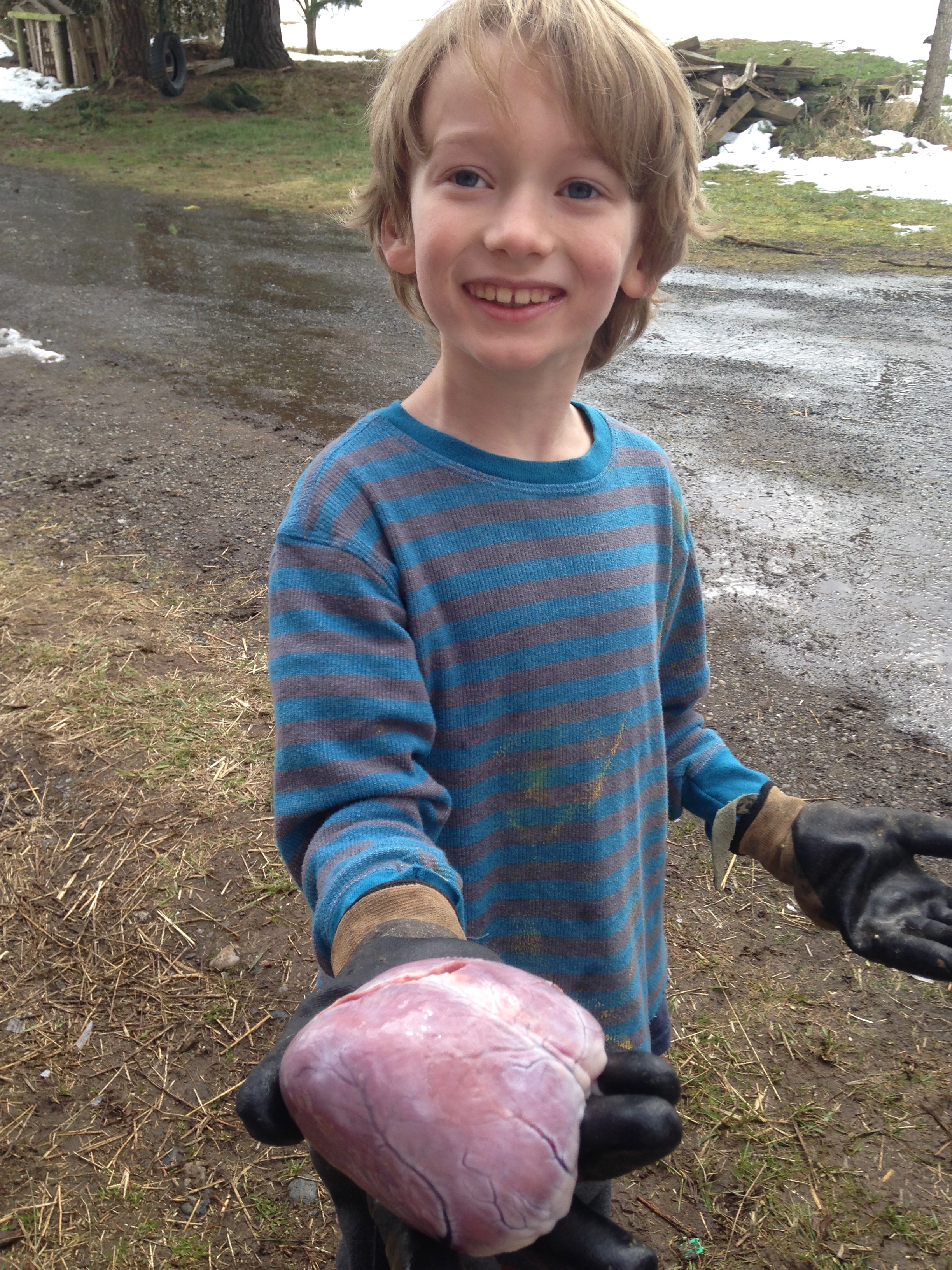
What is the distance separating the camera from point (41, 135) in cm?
1628

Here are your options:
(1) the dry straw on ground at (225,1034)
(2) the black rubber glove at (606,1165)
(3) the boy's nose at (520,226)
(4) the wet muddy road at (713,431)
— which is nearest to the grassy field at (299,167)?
(4) the wet muddy road at (713,431)

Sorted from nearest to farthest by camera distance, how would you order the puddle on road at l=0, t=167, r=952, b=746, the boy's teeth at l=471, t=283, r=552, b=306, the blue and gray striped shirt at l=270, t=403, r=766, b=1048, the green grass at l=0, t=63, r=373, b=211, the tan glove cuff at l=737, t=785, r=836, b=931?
the blue and gray striped shirt at l=270, t=403, r=766, b=1048 < the boy's teeth at l=471, t=283, r=552, b=306 < the tan glove cuff at l=737, t=785, r=836, b=931 < the puddle on road at l=0, t=167, r=952, b=746 < the green grass at l=0, t=63, r=373, b=211

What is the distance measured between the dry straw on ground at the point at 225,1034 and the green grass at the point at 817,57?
16.8 m

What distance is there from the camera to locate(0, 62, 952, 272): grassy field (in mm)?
10109

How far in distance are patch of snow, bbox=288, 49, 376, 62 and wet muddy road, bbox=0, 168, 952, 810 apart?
1613 cm

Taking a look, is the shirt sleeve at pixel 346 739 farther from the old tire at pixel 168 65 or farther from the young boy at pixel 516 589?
the old tire at pixel 168 65

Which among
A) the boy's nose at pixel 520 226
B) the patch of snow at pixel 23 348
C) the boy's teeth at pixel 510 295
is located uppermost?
the boy's nose at pixel 520 226

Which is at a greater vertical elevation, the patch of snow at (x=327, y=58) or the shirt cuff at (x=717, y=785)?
the shirt cuff at (x=717, y=785)

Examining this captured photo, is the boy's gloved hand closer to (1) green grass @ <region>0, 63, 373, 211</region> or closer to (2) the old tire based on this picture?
(1) green grass @ <region>0, 63, 373, 211</region>

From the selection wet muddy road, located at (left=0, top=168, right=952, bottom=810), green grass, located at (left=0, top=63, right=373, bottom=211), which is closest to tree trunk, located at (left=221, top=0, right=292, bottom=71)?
green grass, located at (left=0, top=63, right=373, bottom=211)

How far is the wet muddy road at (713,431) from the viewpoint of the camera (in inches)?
149

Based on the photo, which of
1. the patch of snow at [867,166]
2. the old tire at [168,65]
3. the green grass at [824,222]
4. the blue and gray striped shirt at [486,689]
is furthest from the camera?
the old tire at [168,65]

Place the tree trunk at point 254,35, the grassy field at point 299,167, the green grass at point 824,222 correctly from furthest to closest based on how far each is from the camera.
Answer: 1. the tree trunk at point 254,35
2. the grassy field at point 299,167
3. the green grass at point 824,222

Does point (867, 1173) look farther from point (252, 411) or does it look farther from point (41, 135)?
point (41, 135)
